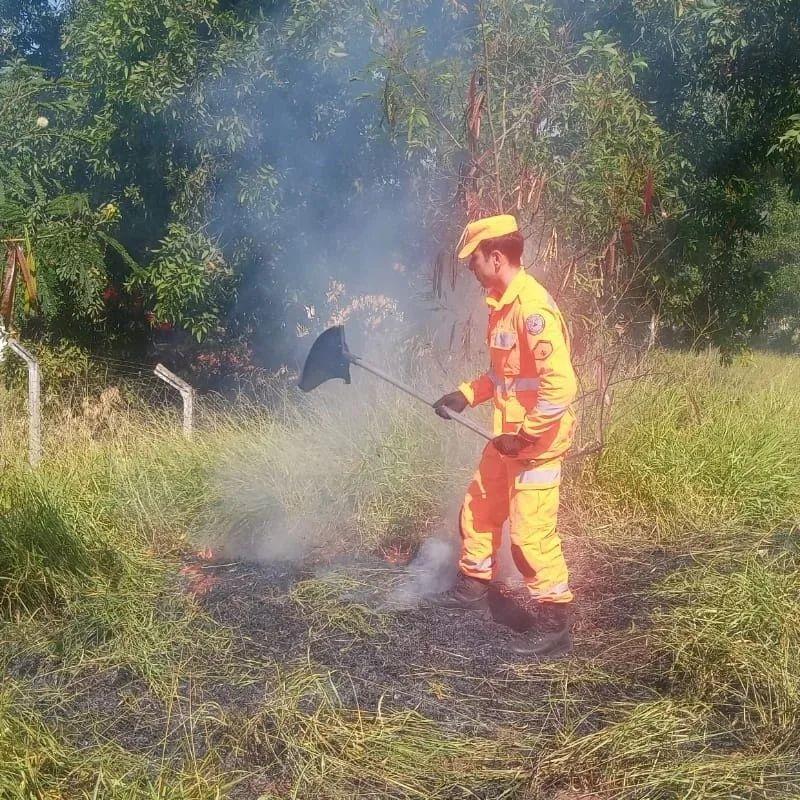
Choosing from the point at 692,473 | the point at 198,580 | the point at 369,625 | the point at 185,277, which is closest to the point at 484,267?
the point at 369,625

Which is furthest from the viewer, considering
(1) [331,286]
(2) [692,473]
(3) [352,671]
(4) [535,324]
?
(1) [331,286]

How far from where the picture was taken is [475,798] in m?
2.39

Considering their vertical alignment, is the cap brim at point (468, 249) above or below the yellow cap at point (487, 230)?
below

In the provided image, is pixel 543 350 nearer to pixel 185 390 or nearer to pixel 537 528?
pixel 537 528

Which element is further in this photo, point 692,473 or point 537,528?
point 692,473

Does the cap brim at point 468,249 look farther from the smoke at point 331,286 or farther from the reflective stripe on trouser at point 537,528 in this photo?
the smoke at point 331,286

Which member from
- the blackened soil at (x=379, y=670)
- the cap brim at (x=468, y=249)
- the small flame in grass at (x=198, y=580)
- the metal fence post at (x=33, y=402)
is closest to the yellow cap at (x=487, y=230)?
the cap brim at (x=468, y=249)

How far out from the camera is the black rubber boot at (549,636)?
3.31m

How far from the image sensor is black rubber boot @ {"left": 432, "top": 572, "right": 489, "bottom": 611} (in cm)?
376

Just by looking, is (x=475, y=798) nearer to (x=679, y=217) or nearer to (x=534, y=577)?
(x=534, y=577)

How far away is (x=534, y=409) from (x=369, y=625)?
42.2 inches

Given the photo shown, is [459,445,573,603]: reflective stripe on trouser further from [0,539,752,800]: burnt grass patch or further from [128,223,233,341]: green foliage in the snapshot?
[128,223,233,341]: green foliage

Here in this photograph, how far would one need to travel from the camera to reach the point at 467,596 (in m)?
3.78

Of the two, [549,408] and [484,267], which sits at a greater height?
[484,267]
